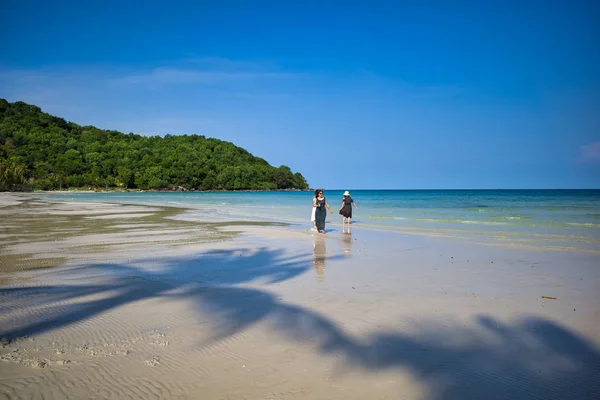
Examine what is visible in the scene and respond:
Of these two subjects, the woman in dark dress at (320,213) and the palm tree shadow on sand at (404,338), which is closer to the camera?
the palm tree shadow on sand at (404,338)

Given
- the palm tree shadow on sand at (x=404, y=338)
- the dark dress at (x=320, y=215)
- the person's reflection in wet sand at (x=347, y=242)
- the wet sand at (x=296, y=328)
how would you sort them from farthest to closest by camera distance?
1. the dark dress at (x=320, y=215)
2. the person's reflection in wet sand at (x=347, y=242)
3. the palm tree shadow on sand at (x=404, y=338)
4. the wet sand at (x=296, y=328)

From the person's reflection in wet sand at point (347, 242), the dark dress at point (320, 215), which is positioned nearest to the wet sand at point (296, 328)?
the person's reflection in wet sand at point (347, 242)

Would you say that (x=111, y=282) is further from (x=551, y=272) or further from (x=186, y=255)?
(x=551, y=272)

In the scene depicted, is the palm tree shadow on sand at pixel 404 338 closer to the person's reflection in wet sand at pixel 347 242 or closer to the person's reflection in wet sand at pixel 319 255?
the person's reflection in wet sand at pixel 319 255

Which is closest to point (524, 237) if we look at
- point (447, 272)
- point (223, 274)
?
point (447, 272)

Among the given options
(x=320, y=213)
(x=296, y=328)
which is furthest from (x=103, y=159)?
(x=296, y=328)

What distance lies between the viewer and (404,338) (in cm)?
484

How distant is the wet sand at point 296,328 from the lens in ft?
12.0

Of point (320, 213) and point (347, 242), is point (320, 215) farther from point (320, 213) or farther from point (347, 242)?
point (347, 242)

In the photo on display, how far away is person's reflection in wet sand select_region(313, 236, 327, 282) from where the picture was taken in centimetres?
873

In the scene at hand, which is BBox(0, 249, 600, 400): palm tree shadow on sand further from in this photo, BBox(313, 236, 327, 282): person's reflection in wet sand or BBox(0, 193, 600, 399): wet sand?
BBox(313, 236, 327, 282): person's reflection in wet sand

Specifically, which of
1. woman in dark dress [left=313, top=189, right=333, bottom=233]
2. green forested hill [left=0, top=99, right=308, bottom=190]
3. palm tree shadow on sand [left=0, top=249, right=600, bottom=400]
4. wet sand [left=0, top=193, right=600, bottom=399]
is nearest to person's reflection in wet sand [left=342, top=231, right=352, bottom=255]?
woman in dark dress [left=313, top=189, right=333, bottom=233]

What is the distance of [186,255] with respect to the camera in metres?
10.8

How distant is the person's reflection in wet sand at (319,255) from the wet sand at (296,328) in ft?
0.35
